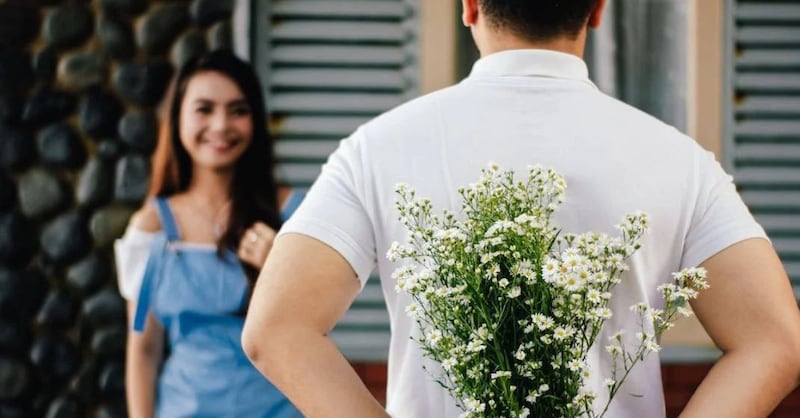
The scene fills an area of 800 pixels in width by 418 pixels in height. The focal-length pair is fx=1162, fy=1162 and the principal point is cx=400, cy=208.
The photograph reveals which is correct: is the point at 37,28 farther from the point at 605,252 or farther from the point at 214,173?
the point at 605,252

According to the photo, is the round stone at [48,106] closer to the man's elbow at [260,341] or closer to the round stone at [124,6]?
the round stone at [124,6]

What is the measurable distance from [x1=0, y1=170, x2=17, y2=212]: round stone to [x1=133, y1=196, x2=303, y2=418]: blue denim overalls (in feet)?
4.15

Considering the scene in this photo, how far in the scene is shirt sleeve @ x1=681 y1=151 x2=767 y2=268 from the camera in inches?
60.7

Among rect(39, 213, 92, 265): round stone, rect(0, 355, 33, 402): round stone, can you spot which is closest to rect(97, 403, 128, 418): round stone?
rect(0, 355, 33, 402): round stone

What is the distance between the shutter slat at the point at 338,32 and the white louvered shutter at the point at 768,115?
1191mm

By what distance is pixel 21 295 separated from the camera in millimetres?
4066

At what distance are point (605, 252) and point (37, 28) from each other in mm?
3173

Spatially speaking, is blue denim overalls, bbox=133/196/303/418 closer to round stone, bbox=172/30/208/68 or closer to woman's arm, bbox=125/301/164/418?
woman's arm, bbox=125/301/164/418

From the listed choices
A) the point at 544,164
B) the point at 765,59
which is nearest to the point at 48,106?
the point at 765,59

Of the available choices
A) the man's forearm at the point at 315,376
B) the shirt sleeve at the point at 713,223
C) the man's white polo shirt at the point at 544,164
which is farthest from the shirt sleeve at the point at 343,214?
the shirt sleeve at the point at 713,223

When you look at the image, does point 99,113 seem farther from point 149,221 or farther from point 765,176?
point 765,176

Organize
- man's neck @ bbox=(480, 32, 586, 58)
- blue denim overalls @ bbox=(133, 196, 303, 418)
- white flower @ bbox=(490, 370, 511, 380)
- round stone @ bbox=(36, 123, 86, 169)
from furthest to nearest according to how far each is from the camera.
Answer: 1. round stone @ bbox=(36, 123, 86, 169)
2. blue denim overalls @ bbox=(133, 196, 303, 418)
3. man's neck @ bbox=(480, 32, 586, 58)
4. white flower @ bbox=(490, 370, 511, 380)

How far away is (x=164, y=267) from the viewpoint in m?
3.07

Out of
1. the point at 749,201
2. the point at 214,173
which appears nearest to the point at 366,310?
the point at 214,173
